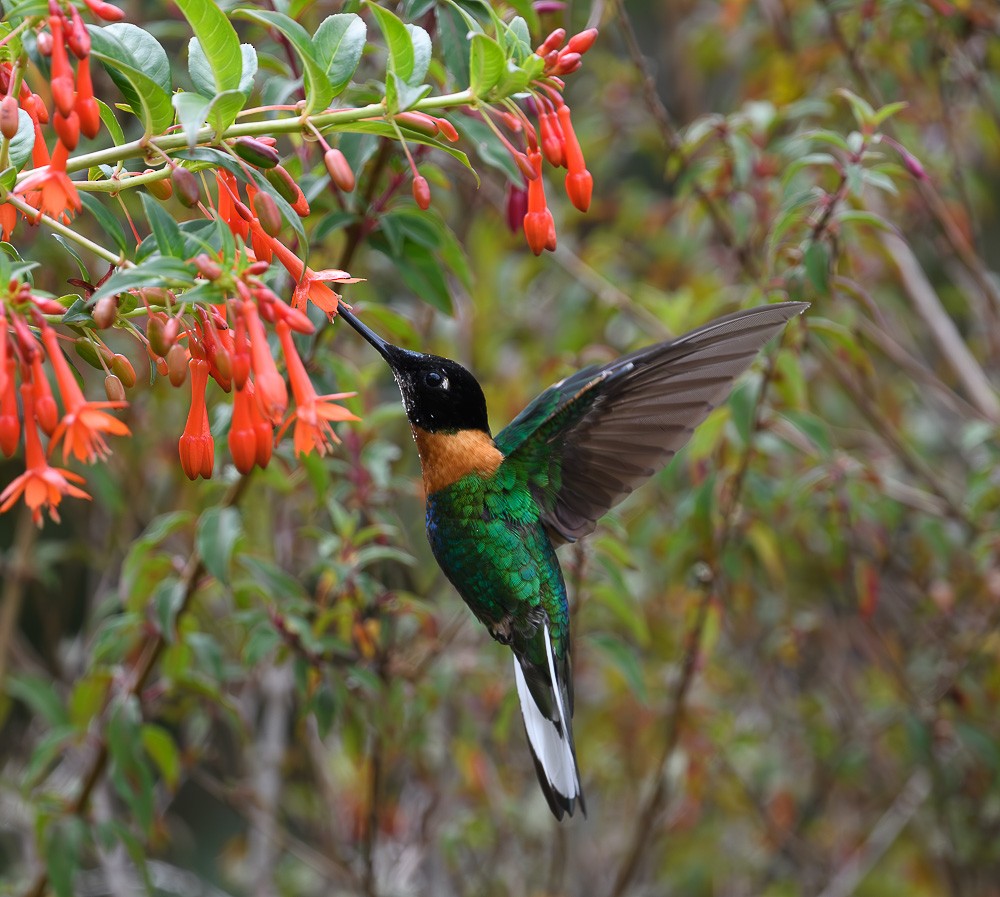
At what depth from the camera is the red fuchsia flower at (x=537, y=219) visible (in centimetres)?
165

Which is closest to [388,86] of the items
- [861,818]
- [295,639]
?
[295,639]

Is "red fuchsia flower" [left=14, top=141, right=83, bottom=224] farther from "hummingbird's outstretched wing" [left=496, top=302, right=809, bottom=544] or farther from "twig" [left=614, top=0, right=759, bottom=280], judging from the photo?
"twig" [left=614, top=0, right=759, bottom=280]

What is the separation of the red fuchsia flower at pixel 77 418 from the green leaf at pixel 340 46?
469mm

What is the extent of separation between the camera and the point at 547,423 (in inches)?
86.2

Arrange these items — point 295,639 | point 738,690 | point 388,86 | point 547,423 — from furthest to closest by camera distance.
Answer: point 738,690 < point 295,639 < point 547,423 < point 388,86

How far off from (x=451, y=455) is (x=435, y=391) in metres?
0.15

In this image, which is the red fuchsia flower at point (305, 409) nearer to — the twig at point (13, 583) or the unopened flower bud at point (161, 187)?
the unopened flower bud at point (161, 187)

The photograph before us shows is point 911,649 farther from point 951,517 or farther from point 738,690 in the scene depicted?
point 951,517

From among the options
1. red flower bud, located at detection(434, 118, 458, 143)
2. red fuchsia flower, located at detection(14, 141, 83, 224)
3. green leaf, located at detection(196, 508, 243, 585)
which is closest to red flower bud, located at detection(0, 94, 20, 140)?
red fuchsia flower, located at detection(14, 141, 83, 224)

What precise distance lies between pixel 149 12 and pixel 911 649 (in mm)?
3234

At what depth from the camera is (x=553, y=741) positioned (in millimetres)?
2158

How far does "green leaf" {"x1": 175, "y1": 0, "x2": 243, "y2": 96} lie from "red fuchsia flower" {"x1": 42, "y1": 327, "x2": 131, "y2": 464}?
0.36 meters

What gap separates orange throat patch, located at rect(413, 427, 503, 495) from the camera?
2.12 meters

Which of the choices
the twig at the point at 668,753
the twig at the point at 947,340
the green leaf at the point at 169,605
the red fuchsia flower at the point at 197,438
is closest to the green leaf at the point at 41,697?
the green leaf at the point at 169,605
